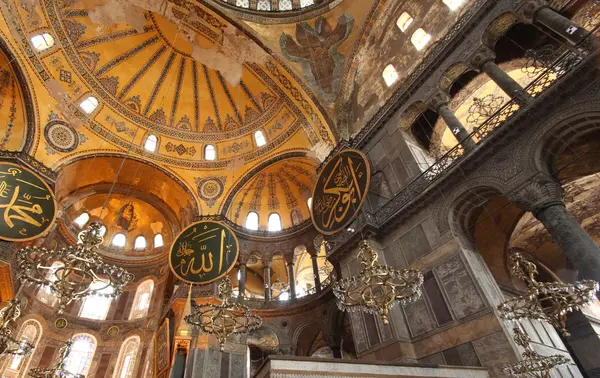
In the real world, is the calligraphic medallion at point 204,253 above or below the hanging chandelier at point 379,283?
above

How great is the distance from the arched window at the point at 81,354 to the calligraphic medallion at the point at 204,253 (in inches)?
204

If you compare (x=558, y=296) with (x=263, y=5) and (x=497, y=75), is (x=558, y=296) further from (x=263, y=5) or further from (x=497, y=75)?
(x=263, y=5)

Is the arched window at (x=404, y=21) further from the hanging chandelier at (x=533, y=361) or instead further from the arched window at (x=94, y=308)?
the arched window at (x=94, y=308)

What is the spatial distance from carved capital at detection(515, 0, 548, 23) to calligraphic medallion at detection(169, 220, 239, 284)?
9.56 meters

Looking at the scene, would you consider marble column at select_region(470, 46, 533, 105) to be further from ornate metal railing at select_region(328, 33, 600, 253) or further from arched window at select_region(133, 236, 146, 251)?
arched window at select_region(133, 236, 146, 251)

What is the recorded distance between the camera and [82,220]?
45.2 feet

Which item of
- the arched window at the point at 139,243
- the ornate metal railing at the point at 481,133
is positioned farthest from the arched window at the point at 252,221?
the arched window at the point at 139,243

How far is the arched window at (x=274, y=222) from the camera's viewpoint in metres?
13.7

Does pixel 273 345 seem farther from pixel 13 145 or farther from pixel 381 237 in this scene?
pixel 13 145

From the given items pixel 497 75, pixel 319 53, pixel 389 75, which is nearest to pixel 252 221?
pixel 319 53

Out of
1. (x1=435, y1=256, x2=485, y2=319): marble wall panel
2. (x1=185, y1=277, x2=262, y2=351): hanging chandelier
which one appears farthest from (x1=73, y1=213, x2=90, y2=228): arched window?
(x1=435, y1=256, x2=485, y2=319): marble wall panel

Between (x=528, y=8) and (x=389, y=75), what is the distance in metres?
4.12

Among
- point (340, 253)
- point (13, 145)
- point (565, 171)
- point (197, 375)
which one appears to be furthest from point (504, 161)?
point (13, 145)

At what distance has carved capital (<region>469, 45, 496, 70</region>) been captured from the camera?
730 centimetres
